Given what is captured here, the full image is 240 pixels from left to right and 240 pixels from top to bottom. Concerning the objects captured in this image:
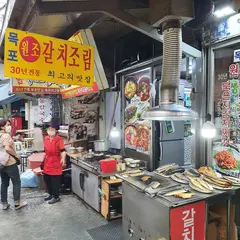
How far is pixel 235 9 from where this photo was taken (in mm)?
3217

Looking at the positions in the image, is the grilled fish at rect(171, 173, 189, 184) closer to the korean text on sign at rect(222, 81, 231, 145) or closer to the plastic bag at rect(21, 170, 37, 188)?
the korean text on sign at rect(222, 81, 231, 145)

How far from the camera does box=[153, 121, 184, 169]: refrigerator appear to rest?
4969mm

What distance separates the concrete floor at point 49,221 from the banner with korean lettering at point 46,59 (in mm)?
2502

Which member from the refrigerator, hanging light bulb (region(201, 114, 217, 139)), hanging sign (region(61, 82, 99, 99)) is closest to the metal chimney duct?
hanging light bulb (region(201, 114, 217, 139))

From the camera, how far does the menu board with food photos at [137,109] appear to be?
5.08 meters

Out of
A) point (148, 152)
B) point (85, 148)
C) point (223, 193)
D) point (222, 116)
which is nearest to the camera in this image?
point (223, 193)

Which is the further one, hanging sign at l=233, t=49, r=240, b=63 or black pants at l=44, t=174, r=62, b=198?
black pants at l=44, t=174, r=62, b=198

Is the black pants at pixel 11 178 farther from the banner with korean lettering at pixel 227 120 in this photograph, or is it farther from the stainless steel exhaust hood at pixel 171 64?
the banner with korean lettering at pixel 227 120

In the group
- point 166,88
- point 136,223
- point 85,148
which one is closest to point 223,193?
point 136,223

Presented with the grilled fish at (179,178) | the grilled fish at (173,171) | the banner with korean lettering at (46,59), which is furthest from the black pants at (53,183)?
the grilled fish at (179,178)

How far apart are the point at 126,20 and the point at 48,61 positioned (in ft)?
4.11

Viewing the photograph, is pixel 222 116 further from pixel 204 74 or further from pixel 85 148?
pixel 85 148

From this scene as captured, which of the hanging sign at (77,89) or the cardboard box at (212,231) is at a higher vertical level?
the hanging sign at (77,89)

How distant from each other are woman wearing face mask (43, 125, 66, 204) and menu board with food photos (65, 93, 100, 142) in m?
1.65
